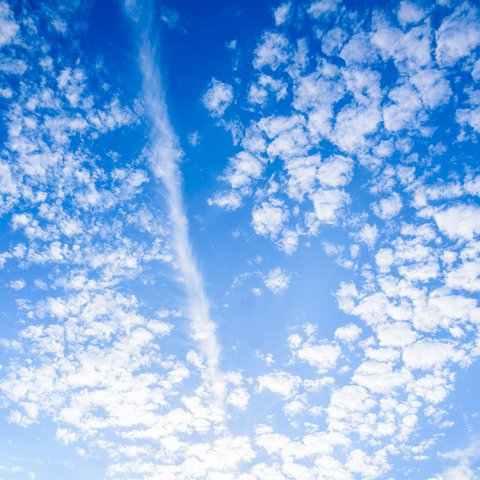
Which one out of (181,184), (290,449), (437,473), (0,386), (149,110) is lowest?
(437,473)

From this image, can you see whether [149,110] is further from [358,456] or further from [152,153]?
Result: [358,456]

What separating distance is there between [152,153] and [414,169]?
23.2 ft

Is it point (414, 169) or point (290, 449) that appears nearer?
point (414, 169)

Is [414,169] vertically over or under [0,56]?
under

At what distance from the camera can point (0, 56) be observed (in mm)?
8242

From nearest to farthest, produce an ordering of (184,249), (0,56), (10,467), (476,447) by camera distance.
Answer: (0,56) < (184,249) < (476,447) < (10,467)

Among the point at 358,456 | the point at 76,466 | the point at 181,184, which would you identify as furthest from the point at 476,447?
the point at 76,466

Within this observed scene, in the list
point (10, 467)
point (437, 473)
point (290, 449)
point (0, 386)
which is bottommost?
point (437, 473)

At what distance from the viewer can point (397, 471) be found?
1667 cm

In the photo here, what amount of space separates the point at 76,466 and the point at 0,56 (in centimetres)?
2248

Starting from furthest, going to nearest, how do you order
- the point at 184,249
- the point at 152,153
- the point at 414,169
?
the point at 184,249, the point at 152,153, the point at 414,169

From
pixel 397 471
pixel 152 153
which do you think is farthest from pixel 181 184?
pixel 397 471

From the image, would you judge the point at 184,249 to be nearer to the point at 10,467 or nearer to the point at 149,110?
the point at 149,110

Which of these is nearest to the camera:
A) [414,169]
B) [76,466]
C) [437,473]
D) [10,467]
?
[414,169]
